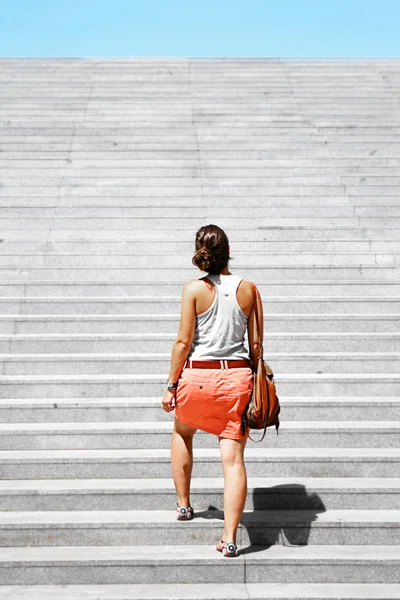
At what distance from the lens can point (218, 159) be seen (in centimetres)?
1070

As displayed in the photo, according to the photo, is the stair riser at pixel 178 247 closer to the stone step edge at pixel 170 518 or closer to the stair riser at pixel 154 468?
the stair riser at pixel 154 468

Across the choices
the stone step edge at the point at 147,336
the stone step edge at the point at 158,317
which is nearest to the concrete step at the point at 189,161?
the stone step edge at the point at 158,317

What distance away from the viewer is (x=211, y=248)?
15.1ft

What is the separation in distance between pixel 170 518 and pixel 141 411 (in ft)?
3.68

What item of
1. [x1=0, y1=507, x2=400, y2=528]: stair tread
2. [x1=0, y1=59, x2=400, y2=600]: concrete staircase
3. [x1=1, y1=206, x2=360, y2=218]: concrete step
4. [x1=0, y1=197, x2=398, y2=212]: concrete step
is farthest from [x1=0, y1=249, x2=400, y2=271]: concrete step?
[x1=0, y1=507, x2=400, y2=528]: stair tread

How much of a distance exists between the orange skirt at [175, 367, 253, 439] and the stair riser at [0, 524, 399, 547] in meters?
0.68

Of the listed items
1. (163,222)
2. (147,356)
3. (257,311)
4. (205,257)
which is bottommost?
(257,311)

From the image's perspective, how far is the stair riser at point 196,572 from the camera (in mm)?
4617

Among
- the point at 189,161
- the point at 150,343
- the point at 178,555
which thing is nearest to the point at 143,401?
the point at 150,343

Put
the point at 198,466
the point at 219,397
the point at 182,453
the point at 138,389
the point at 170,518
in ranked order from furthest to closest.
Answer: the point at 138,389 < the point at 198,466 < the point at 170,518 < the point at 182,453 < the point at 219,397

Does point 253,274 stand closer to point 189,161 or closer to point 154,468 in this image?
point 154,468

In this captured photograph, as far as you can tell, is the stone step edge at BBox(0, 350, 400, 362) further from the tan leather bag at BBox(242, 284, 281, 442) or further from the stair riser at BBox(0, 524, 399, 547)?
the tan leather bag at BBox(242, 284, 281, 442)

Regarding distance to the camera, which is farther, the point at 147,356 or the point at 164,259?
the point at 164,259

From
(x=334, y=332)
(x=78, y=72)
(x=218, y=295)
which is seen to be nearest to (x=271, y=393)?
(x=218, y=295)
